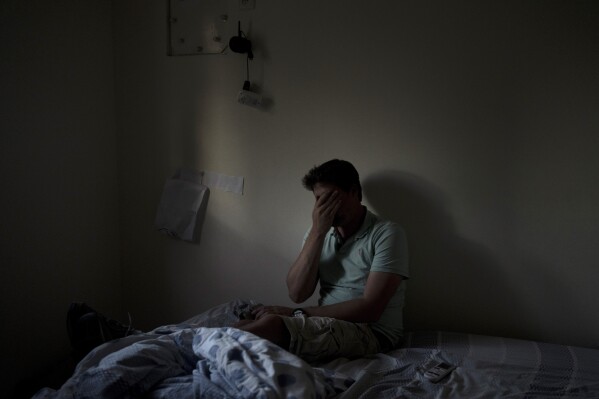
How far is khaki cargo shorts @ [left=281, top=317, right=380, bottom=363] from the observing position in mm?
1272

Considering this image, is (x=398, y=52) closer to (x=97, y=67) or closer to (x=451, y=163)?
(x=451, y=163)

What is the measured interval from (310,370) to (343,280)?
2.11 feet

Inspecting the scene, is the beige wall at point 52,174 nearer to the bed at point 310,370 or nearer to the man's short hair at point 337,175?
the bed at point 310,370

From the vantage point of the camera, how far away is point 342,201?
5.08 ft

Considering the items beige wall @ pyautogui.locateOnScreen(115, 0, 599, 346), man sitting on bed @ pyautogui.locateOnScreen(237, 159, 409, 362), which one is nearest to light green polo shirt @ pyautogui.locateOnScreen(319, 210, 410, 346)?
man sitting on bed @ pyautogui.locateOnScreen(237, 159, 409, 362)

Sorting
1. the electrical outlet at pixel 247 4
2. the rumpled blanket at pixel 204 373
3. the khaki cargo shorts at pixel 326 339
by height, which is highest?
the electrical outlet at pixel 247 4

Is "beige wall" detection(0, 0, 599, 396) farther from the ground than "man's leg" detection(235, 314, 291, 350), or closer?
farther from the ground

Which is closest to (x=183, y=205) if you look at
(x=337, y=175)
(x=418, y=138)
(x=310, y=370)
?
(x=337, y=175)

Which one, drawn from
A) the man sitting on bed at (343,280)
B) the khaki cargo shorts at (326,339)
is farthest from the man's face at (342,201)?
the khaki cargo shorts at (326,339)

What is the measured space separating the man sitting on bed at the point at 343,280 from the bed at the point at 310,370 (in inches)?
3.1

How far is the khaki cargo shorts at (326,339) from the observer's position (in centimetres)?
127

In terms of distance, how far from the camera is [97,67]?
2.00 m

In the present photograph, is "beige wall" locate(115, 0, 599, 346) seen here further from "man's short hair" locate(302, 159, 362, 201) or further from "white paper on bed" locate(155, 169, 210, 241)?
"man's short hair" locate(302, 159, 362, 201)

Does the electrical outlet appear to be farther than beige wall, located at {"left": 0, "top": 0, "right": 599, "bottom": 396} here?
Yes
